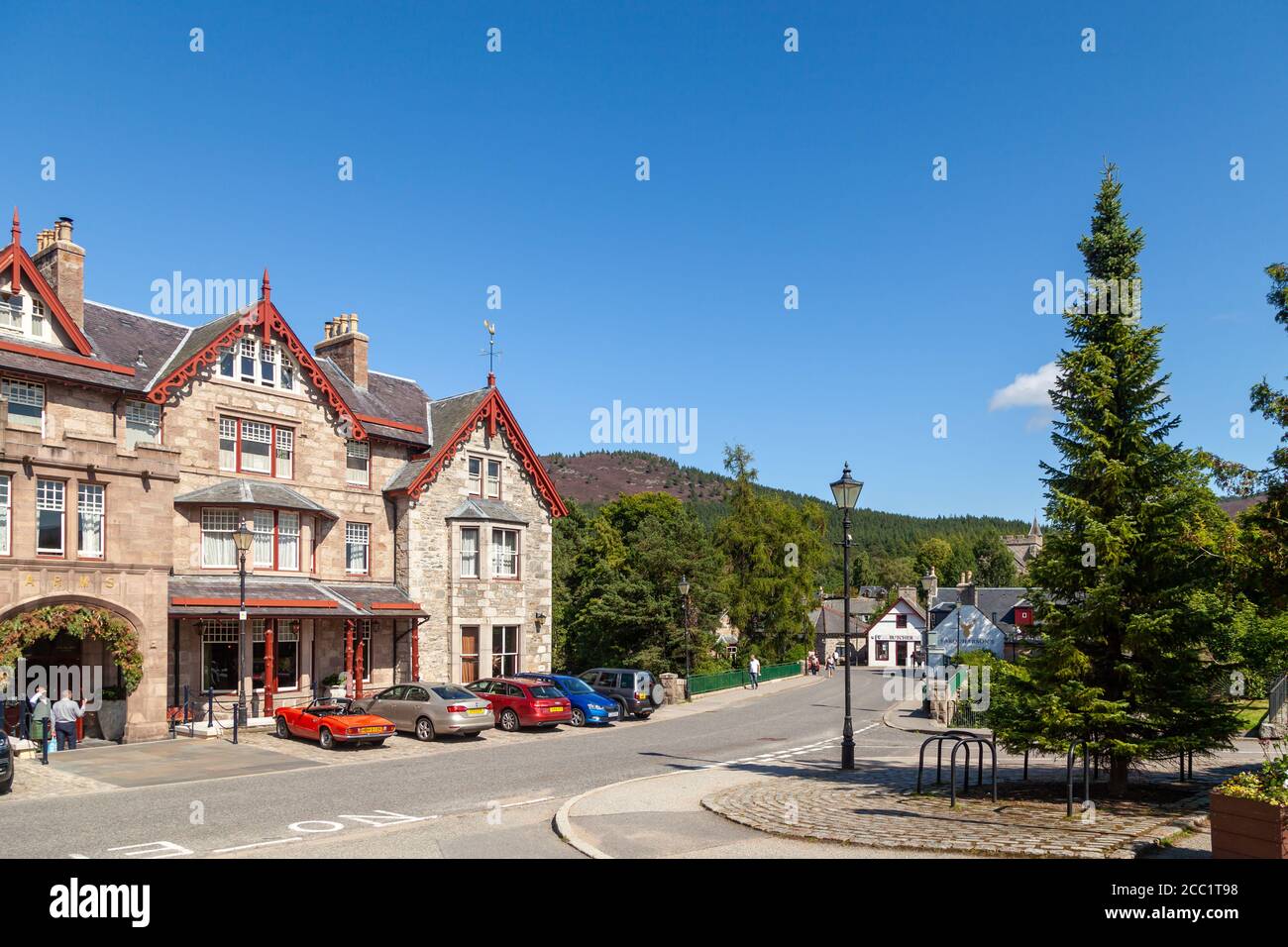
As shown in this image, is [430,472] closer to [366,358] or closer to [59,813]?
[366,358]

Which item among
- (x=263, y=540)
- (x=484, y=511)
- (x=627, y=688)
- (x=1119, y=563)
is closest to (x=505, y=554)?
(x=484, y=511)

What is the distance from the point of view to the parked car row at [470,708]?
2500cm

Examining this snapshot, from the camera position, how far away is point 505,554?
130ft

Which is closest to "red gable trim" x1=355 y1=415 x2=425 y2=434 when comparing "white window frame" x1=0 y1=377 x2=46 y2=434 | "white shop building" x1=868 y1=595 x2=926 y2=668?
"white window frame" x1=0 y1=377 x2=46 y2=434

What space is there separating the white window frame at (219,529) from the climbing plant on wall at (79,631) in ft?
16.1

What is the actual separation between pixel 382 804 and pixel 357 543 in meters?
20.3

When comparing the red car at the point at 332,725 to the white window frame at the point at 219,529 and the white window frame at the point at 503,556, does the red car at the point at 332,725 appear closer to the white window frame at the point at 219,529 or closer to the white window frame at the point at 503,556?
the white window frame at the point at 219,529

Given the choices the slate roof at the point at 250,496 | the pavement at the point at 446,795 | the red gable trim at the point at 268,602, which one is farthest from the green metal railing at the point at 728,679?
the slate roof at the point at 250,496

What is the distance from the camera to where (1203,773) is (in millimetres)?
19109

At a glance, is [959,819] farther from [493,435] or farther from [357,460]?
[493,435]

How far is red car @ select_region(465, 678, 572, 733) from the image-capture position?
29047 mm

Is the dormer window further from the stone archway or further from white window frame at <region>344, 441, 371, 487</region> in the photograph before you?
the stone archway
